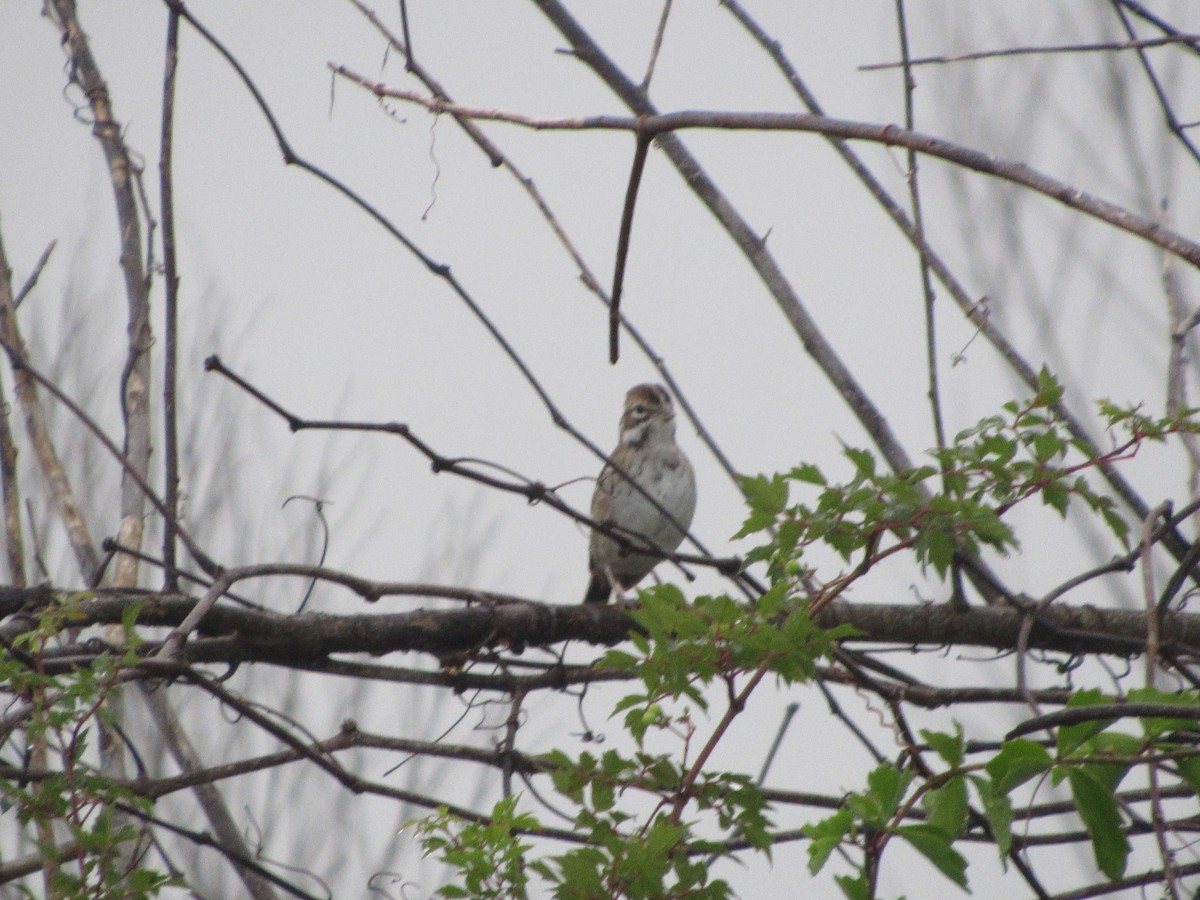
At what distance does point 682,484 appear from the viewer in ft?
18.7

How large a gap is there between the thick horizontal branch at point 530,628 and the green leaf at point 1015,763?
110 centimetres

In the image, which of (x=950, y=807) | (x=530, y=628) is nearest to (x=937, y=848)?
(x=950, y=807)

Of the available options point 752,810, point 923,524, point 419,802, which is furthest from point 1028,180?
point 419,802

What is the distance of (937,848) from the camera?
4.50ft

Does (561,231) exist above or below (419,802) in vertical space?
above

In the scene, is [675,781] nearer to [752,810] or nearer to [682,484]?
[752,810]

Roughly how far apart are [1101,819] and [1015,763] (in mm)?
138

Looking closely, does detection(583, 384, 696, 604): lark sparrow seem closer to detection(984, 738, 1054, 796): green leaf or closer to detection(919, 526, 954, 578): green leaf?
detection(919, 526, 954, 578): green leaf

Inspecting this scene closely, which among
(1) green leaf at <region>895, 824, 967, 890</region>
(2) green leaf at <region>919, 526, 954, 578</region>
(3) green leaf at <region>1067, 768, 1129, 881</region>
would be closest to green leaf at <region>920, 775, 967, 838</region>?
(1) green leaf at <region>895, 824, 967, 890</region>

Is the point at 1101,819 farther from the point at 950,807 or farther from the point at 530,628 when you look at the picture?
the point at 530,628

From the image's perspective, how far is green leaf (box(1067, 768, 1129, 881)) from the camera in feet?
4.66

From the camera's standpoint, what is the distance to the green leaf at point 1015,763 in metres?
1.37

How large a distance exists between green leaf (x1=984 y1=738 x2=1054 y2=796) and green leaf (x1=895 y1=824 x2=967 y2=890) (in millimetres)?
80

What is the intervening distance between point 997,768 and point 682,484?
431cm
